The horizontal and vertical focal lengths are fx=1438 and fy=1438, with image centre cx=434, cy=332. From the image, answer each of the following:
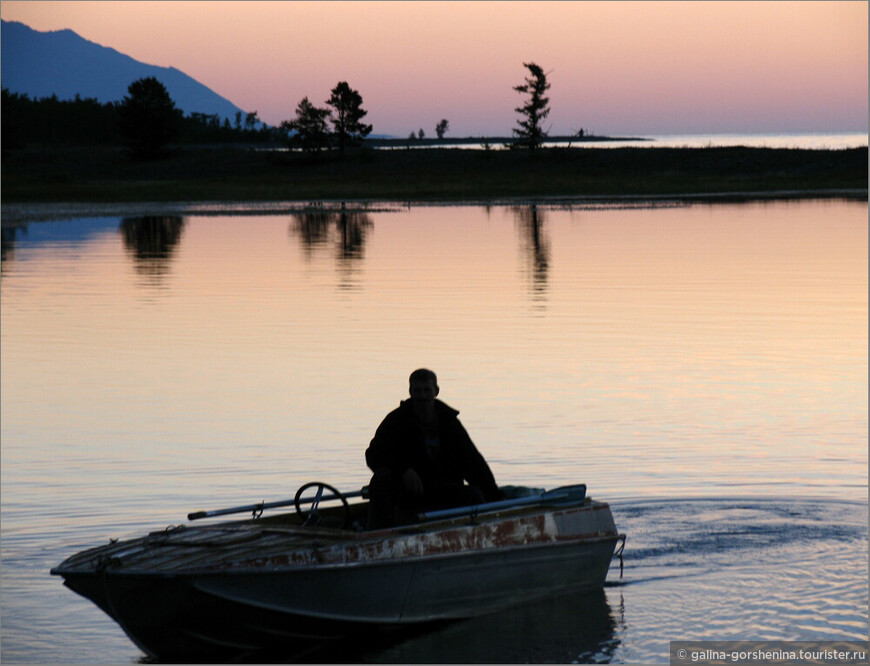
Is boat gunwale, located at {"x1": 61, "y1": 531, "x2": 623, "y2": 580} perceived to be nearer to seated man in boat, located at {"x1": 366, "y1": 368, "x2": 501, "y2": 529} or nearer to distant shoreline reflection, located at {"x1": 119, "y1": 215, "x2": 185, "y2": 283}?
seated man in boat, located at {"x1": 366, "y1": 368, "x2": 501, "y2": 529}

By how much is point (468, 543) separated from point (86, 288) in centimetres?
2241

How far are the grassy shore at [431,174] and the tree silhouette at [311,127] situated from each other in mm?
1496

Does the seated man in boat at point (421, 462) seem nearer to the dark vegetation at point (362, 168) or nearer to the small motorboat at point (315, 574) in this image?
the small motorboat at point (315, 574)

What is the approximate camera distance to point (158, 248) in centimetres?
4325

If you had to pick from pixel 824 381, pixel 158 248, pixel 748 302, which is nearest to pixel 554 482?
pixel 824 381

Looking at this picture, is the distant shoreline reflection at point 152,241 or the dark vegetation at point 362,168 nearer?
the distant shoreline reflection at point 152,241

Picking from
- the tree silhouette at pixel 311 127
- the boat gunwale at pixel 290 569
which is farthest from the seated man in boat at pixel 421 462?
the tree silhouette at pixel 311 127

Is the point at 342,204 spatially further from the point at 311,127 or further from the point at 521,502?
the point at 521,502

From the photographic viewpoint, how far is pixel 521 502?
10250mm

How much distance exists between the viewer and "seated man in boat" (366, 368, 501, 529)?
33.0ft

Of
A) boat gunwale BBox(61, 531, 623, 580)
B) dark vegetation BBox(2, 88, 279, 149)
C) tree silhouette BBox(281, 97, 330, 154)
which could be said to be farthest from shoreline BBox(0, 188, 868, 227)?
dark vegetation BBox(2, 88, 279, 149)

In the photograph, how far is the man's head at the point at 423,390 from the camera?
994cm

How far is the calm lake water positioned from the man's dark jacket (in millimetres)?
1037

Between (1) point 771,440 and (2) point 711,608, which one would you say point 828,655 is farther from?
(1) point 771,440
